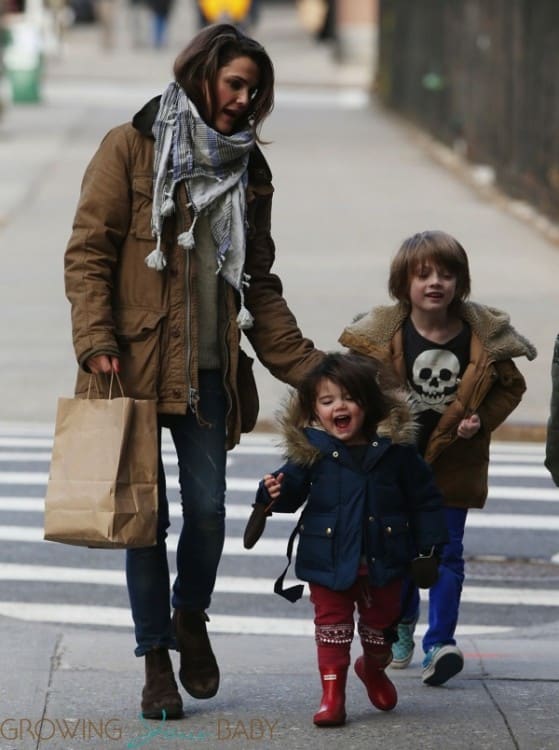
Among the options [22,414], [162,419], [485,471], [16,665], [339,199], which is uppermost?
[162,419]

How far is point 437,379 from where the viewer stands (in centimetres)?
593

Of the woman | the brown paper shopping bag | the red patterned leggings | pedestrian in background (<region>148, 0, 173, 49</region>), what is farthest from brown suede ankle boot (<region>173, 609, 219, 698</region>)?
pedestrian in background (<region>148, 0, 173, 49</region>)

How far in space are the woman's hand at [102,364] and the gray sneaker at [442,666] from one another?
1.46m

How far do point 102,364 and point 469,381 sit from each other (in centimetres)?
126

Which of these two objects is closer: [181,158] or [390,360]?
[181,158]

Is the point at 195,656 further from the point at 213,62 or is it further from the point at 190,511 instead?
the point at 213,62

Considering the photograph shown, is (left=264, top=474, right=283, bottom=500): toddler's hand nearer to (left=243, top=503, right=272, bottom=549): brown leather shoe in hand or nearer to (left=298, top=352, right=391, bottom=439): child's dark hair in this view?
(left=243, top=503, right=272, bottom=549): brown leather shoe in hand

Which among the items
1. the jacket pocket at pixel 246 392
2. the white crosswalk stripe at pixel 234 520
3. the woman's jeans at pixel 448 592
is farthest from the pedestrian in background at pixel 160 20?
the jacket pocket at pixel 246 392

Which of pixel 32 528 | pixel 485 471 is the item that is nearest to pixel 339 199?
pixel 32 528

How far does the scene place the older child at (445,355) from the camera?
19.1 ft

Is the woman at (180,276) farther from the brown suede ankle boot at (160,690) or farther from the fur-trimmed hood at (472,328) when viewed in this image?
the fur-trimmed hood at (472,328)

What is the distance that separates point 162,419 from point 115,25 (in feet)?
197

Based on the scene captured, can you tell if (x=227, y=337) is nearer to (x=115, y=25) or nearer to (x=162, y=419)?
(x=162, y=419)

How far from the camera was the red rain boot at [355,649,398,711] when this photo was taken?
5410 millimetres
